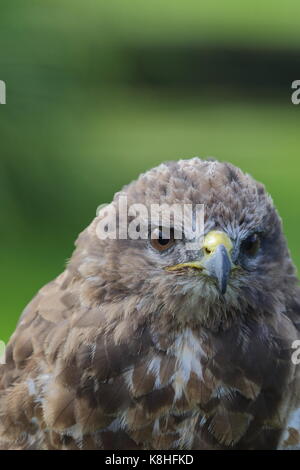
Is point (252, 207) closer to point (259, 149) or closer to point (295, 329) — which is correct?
point (295, 329)

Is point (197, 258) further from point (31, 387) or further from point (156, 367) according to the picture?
point (31, 387)

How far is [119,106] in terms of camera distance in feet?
34.6

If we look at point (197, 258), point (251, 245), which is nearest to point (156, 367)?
point (197, 258)

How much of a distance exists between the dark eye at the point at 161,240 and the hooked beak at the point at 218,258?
0.11 meters

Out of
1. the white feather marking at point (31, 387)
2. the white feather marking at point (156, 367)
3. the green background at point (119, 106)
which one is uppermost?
the green background at point (119, 106)

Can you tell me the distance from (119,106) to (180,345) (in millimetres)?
7920

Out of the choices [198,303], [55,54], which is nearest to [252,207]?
[198,303]

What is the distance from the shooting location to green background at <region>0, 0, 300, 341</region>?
7109mm

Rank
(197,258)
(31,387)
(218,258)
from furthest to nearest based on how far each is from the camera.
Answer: (31,387) < (197,258) < (218,258)

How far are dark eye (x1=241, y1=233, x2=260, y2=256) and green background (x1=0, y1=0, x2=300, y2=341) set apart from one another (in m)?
2.84

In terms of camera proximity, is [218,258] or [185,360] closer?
[218,258]

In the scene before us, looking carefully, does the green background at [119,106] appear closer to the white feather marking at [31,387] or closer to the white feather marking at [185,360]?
the white feather marking at [31,387]

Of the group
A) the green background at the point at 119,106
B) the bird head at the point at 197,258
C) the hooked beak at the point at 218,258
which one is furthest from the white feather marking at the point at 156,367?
the green background at the point at 119,106

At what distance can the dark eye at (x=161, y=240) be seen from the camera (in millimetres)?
2807
